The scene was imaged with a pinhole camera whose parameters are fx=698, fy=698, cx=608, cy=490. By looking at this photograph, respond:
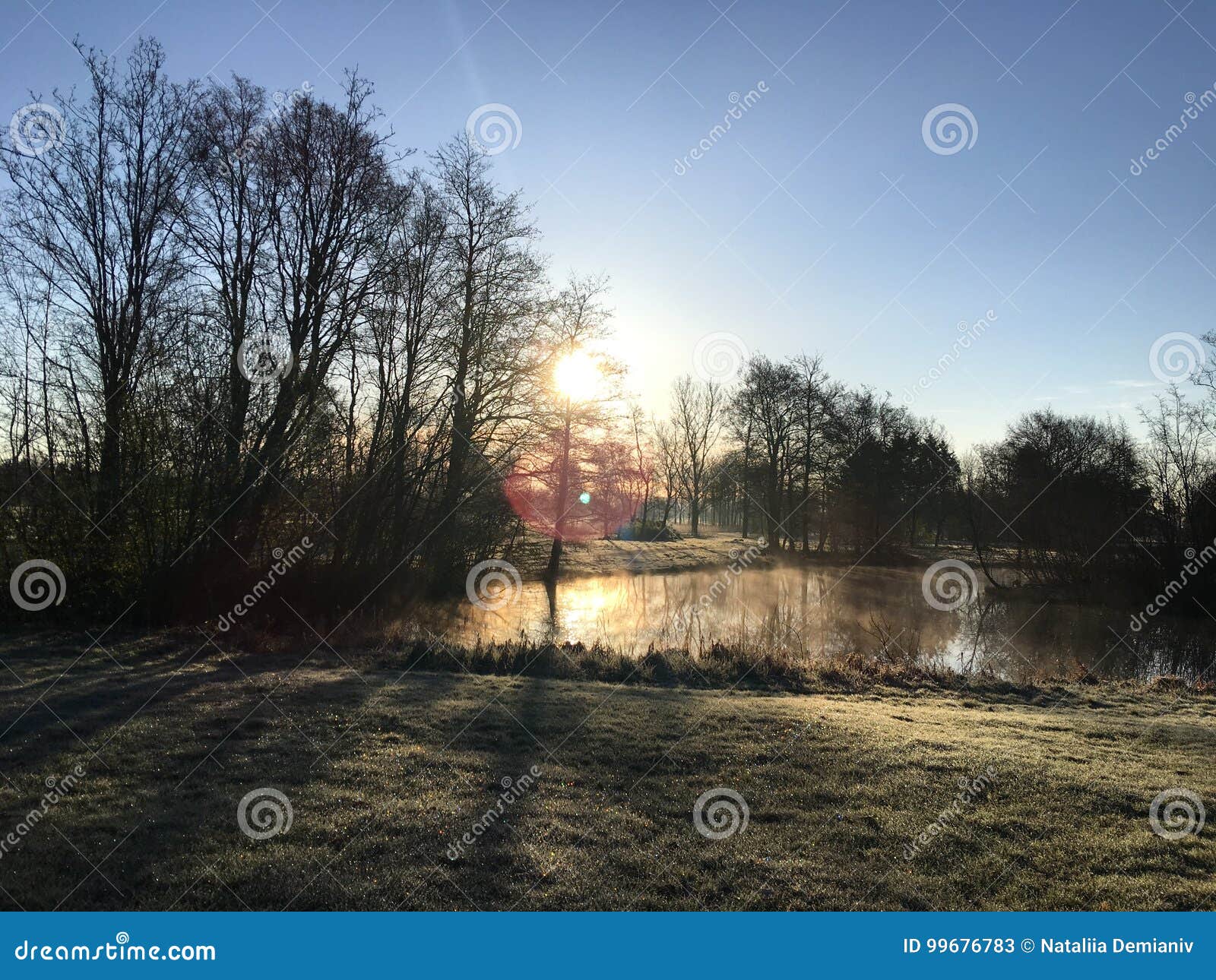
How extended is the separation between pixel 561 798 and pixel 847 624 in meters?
15.1

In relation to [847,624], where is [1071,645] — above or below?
below

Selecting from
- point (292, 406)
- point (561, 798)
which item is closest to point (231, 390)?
point (292, 406)

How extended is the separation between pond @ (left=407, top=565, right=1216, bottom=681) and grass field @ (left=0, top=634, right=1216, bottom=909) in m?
5.85

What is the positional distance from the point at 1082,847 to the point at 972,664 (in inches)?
447

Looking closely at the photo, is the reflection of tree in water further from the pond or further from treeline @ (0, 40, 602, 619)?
treeline @ (0, 40, 602, 619)

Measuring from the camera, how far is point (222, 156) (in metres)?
15.3

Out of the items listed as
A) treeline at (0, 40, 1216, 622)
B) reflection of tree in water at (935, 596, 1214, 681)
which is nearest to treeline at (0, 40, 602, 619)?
treeline at (0, 40, 1216, 622)

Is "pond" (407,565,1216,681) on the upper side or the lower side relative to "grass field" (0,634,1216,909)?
upper

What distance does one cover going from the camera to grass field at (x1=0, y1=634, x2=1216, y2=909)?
4.29m

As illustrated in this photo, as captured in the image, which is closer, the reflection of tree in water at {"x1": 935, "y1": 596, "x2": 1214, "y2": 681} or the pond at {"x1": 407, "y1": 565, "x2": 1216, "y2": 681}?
the reflection of tree in water at {"x1": 935, "y1": 596, "x2": 1214, "y2": 681}

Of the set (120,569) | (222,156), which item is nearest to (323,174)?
(222,156)

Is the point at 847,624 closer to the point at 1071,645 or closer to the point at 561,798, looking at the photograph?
the point at 1071,645

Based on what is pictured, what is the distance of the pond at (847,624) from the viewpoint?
15492 mm

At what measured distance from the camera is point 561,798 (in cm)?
574
